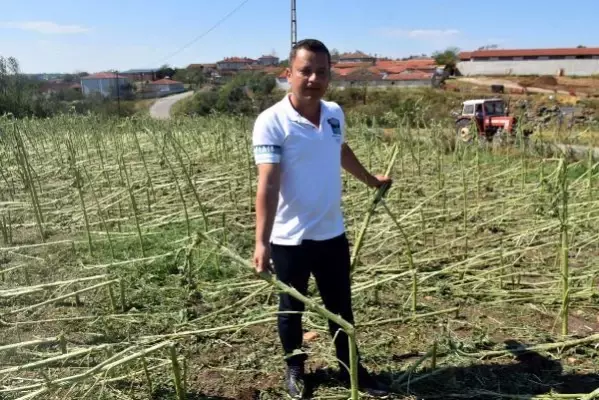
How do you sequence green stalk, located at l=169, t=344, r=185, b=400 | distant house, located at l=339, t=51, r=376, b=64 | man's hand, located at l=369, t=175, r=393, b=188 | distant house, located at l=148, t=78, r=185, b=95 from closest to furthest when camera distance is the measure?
green stalk, located at l=169, t=344, r=185, b=400, man's hand, located at l=369, t=175, r=393, b=188, distant house, located at l=148, t=78, r=185, b=95, distant house, located at l=339, t=51, r=376, b=64

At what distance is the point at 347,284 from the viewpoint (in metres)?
2.06

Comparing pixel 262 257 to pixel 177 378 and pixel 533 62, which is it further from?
pixel 533 62

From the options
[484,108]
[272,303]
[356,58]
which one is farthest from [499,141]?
[356,58]

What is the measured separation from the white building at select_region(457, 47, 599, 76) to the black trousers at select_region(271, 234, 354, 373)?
1966 inches

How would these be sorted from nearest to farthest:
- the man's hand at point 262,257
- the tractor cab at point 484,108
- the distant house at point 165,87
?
1. the man's hand at point 262,257
2. the tractor cab at point 484,108
3. the distant house at point 165,87

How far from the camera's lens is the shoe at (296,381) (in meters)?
2.07

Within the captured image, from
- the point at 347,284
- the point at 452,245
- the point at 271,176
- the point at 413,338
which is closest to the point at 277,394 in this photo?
the point at 347,284

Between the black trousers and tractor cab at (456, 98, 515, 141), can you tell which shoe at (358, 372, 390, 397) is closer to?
the black trousers

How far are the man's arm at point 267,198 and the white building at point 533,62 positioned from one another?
50154 mm

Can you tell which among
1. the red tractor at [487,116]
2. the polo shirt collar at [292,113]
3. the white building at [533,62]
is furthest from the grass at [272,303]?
the white building at [533,62]

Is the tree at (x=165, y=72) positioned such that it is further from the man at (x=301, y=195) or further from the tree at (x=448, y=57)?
the man at (x=301, y=195)

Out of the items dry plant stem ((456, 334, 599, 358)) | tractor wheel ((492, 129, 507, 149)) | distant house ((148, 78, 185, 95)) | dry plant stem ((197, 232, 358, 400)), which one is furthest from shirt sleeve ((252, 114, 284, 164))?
distant house ((148, 78, 185, 95))

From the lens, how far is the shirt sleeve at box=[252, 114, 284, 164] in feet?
5.97

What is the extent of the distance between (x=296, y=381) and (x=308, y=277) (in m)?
0.40
